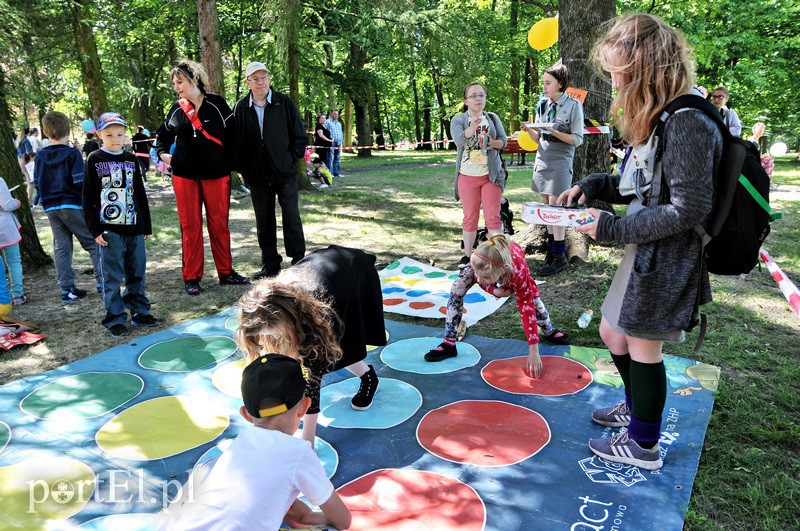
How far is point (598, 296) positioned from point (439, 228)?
3548mm

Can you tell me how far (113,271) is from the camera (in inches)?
165

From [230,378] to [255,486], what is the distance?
2.03 m

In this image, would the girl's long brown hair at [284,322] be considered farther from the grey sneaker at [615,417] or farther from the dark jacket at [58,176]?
the dark jacket at [58,176]

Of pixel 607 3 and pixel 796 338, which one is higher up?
pixel 607 3

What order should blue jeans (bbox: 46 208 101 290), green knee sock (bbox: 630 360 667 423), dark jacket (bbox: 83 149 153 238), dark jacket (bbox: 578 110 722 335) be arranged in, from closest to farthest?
dark jacket (bbox: 578 110 722 335) → green knee sock (bbox: 630 360 667 423) → dark jacket (bbox: 83 149 153 238) → blue jeans (bbox: 46 208 101 290)

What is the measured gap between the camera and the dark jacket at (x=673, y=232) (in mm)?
1788

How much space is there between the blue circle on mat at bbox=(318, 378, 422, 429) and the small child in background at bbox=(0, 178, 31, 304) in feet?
9.24

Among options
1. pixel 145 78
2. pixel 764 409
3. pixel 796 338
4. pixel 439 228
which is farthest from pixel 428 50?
pixel 145 78

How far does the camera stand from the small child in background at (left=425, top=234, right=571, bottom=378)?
3.14 meters

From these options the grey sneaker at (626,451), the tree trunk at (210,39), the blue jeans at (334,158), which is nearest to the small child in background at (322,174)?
the blue jeans at (334,158)

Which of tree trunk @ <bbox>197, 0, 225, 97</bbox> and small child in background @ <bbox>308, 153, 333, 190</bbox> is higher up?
tree trunk @ <bbox>197, 0, 225, 97</bbox>

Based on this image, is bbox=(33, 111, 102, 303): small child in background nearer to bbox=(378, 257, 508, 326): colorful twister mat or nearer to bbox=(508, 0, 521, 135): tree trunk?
bbox=(378, 257, 508, 326): colorful twister mat

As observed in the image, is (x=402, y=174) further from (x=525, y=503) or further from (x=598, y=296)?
(x=525, y=503)

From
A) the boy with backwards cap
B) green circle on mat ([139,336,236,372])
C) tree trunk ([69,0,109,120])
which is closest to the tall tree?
green circle on mat ([139,336,236,372])
